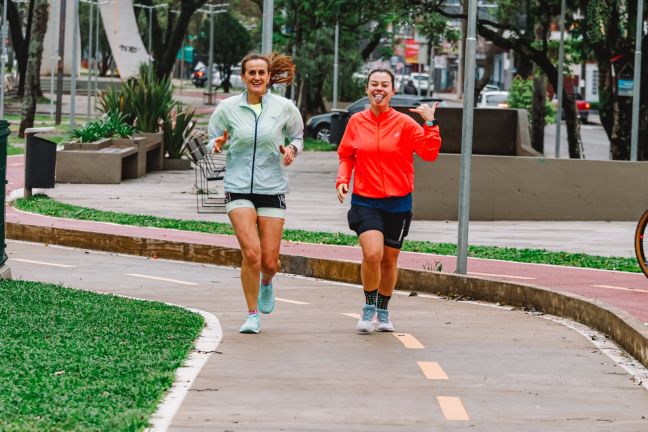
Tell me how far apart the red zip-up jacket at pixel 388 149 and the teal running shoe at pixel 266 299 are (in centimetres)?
88

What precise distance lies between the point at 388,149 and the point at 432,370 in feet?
6.64

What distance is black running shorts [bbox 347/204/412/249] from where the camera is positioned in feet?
34.0

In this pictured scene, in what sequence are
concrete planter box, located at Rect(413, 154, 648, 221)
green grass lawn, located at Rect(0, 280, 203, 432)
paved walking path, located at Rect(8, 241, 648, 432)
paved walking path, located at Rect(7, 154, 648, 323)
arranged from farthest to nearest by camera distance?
1. concrete planter box, located at Rect(413, 154, 648, 221)
2. paved walking path, located at Rect(7, 154, 648, 323)
3. paved walking path, located at Rect(8, 241, 648, 432)
4. green grass lawn, located at Rect(0, 280, 203, 432)

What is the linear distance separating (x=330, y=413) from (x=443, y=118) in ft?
68.2

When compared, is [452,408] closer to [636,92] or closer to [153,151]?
[636,92]

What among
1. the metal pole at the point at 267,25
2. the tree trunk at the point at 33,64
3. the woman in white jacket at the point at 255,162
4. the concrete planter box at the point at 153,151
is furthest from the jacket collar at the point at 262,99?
the tree trunk at the point at 33,64

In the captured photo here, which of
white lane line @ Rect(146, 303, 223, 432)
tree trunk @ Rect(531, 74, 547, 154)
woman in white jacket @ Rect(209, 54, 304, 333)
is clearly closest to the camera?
white lane line @ Rect(146, 303, 223, 432)

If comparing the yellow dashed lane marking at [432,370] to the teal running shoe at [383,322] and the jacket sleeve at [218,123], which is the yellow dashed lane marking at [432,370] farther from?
the jacket sleeve at [218,123]

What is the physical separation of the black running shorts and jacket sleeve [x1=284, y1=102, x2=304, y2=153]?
0.59 meters

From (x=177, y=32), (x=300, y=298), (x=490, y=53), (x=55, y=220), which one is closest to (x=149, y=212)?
(x=55, y=220)

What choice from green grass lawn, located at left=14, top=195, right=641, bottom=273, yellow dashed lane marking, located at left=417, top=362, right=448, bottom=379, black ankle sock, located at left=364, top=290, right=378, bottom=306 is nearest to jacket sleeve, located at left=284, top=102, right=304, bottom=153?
black ankle sock, located at left=364, top=290, right=378, bottom=306

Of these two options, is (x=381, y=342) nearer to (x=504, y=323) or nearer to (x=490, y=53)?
(x=504, y=323)

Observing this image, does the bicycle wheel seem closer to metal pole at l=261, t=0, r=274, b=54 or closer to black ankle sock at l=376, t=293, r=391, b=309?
black ankle sock at l=376, t=293, r=391, b=309

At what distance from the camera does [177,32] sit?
193 ft
